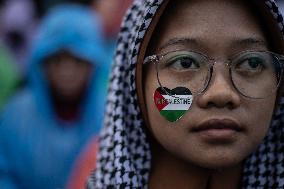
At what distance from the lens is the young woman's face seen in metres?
1.86

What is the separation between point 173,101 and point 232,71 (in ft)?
0.58

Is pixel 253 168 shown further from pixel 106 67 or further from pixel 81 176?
pixel 106 67

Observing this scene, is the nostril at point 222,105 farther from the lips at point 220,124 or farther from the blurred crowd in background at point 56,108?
the blurred crowd in background at point 56,108

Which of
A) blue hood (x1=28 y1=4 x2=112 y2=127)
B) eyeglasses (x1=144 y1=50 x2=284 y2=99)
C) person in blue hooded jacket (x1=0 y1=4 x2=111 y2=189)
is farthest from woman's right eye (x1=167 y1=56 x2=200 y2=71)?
blue hood (x1=28 y1=4 x2=112 y2=127)

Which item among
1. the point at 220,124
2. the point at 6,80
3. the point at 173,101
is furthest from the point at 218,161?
the point at 6,80

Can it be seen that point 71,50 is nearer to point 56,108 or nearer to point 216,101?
point 56,108

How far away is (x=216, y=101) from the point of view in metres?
1.84

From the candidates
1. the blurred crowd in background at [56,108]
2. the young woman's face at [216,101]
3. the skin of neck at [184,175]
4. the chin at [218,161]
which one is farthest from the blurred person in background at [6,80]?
the chin at [218,161]

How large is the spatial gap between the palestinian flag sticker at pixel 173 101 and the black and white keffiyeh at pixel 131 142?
131 millimetres

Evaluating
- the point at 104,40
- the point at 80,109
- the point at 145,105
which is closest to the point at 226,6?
the point at 145,105

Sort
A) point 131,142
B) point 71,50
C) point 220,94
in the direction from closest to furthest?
point 220,94 < point 131,142 < point 71,50

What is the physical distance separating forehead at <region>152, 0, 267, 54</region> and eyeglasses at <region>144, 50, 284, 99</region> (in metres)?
0.03

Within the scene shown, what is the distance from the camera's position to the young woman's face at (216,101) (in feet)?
6.10

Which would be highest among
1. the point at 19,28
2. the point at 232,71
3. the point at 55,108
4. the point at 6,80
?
the point at 19,28
